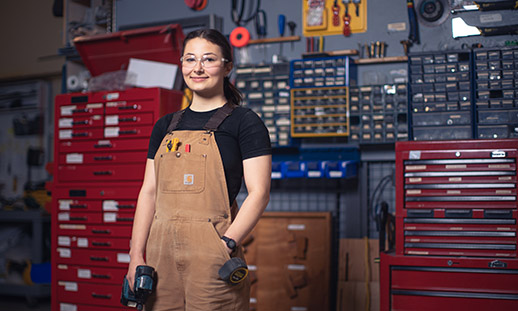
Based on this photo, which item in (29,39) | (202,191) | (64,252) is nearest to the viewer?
(202,191)

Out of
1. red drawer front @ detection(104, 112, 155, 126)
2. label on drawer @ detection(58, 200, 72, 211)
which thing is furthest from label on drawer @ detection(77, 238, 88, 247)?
red drawer front @ detection(104, 112, 155, 126)

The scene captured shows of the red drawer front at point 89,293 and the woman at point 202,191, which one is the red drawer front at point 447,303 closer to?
the woman at point 202,191

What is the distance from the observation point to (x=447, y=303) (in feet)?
8.57

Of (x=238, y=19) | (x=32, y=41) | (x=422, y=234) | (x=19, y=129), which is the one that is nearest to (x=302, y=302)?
(x=422, y=234)

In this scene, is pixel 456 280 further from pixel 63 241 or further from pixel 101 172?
pixel 63 241

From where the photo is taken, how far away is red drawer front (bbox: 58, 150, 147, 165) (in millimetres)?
3465

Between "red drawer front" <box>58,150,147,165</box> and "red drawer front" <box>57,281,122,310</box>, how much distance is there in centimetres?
77

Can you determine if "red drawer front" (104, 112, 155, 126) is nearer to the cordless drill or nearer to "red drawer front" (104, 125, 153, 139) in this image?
"red drawer front" (104, 125, 153, 139)

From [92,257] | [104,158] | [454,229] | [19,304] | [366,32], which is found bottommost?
[19,304]

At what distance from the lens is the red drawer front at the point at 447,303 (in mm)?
2555

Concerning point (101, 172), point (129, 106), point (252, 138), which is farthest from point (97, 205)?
point (252, 138)

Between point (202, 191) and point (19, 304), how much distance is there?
361 cm

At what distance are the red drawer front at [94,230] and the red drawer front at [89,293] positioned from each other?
310 mm

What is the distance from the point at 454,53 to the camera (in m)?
3.18
